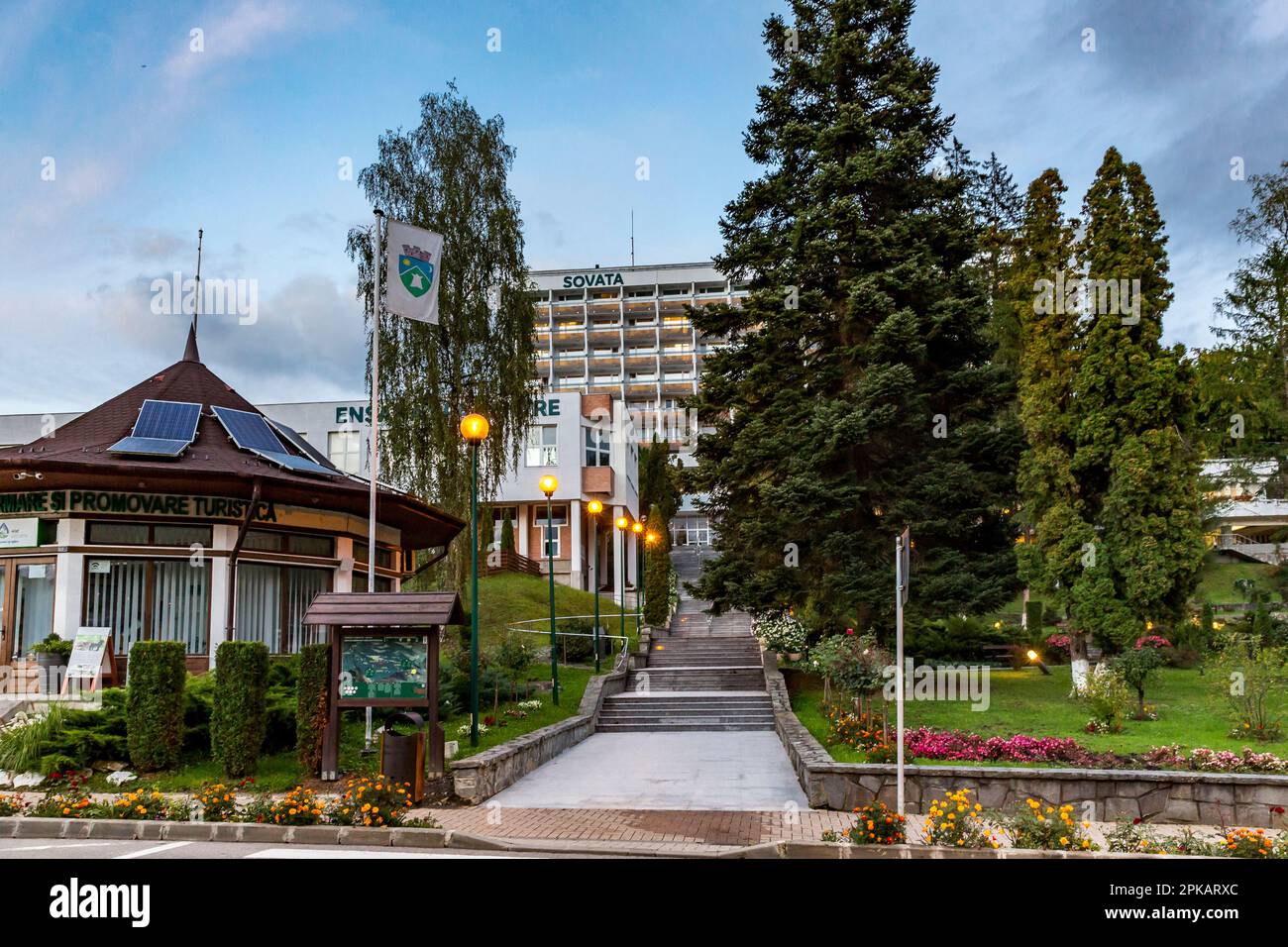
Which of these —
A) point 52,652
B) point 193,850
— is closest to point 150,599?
point 52,652

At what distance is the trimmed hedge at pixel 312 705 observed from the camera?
506 inches

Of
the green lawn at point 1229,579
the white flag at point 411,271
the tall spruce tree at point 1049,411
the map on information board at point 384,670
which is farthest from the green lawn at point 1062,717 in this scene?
the green lawn at point 1229,579

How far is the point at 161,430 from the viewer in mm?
19438

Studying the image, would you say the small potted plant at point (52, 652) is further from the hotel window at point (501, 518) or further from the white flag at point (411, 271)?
the hotel window at point (501, 518)

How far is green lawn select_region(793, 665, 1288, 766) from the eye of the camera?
535 inches

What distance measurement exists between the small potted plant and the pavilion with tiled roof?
1.85 ft

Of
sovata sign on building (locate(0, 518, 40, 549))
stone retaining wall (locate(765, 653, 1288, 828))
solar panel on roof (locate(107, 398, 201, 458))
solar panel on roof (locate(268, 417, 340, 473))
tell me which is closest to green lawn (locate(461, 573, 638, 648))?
solar panel on roof (locate(268, 417, 340, 473))

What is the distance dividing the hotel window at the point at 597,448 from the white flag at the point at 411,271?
2889cm

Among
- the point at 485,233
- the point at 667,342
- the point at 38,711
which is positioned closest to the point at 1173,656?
the point at 485,233

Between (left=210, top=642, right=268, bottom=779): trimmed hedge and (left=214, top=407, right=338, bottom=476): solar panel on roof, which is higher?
(left=214, top=407, right=338, bottom=476): solar panel on roof

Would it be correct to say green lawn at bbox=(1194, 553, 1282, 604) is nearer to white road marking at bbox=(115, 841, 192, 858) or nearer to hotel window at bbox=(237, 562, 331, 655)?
hotel window at bbox=(237, 562, 331, 655)

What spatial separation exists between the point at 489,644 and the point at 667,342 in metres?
80.0

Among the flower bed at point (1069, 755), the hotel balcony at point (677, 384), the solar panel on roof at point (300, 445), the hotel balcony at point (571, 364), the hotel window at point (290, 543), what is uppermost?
the hotel balcony at point (571, 364)
